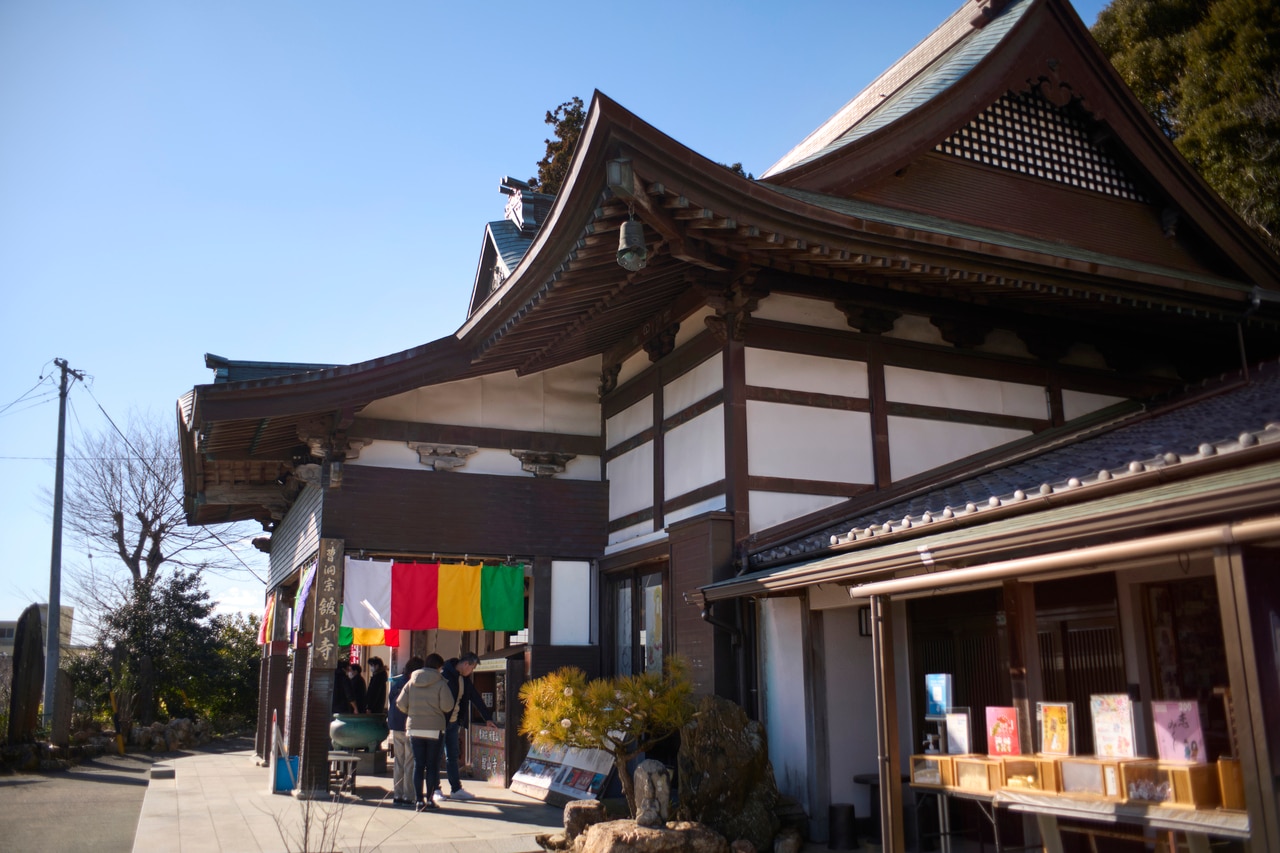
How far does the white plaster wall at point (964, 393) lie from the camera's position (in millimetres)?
10594

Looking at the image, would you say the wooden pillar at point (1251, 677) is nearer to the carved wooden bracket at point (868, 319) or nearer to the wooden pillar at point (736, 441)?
the wooden pillar at point (736, 441)

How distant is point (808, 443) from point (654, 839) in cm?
420

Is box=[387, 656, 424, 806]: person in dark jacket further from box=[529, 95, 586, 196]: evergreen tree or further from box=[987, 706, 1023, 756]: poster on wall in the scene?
box=[529, 95, 586, 196]: evergreen tree

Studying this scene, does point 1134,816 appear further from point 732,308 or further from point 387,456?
point 387,456

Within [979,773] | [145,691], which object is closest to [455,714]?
[979,773]

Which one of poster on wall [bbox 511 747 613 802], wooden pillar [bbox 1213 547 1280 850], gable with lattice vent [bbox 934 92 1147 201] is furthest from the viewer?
gable with lattice vent [bbox 934 92 1147 201]

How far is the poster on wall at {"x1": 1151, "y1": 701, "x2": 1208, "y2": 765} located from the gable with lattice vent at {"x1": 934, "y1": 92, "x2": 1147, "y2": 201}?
7792 mm

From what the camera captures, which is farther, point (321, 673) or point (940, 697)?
point (321, 673)

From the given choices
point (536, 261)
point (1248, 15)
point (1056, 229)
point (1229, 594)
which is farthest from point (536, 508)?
point (1248, 15)

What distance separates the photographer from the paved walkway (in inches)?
324

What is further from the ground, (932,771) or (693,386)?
(693,386)

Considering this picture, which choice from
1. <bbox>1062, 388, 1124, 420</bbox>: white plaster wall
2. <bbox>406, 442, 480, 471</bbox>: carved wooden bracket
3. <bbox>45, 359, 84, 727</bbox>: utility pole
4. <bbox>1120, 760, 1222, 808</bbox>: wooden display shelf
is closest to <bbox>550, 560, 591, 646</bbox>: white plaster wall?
<bbox>406, 442, 480, 471</bbox>: carved wooden bracket

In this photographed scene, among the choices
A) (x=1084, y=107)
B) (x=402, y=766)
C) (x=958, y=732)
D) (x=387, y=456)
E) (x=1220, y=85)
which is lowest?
(x=402, y=766)

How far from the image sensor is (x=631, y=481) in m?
12.0
